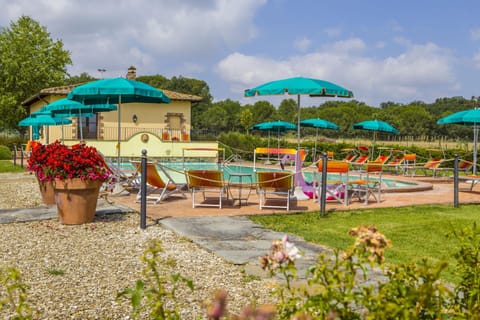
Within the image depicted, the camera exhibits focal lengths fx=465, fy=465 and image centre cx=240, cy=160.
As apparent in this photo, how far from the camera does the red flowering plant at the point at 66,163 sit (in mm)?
6035

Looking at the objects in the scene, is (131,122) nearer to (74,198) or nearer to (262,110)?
(74,198)

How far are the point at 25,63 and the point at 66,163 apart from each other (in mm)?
30289

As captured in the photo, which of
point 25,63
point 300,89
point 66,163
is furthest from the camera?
point 25,63

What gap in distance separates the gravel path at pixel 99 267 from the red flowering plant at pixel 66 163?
0.67m

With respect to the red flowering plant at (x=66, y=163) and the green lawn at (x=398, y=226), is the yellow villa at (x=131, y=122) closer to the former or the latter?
the green lawn at (x=398, y=226)

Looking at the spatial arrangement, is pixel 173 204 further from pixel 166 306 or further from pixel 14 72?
pixel 14 72

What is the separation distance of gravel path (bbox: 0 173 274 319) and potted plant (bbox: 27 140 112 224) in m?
0.22

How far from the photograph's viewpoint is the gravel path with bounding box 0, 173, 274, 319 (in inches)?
129

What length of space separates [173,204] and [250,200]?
5.33 feet

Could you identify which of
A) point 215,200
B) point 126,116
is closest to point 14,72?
point 126,116

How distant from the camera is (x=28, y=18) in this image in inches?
1344

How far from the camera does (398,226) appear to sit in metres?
6.54

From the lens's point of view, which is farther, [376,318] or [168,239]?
[168,239]

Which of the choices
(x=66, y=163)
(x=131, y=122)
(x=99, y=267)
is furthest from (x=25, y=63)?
(x=99, y=267)
